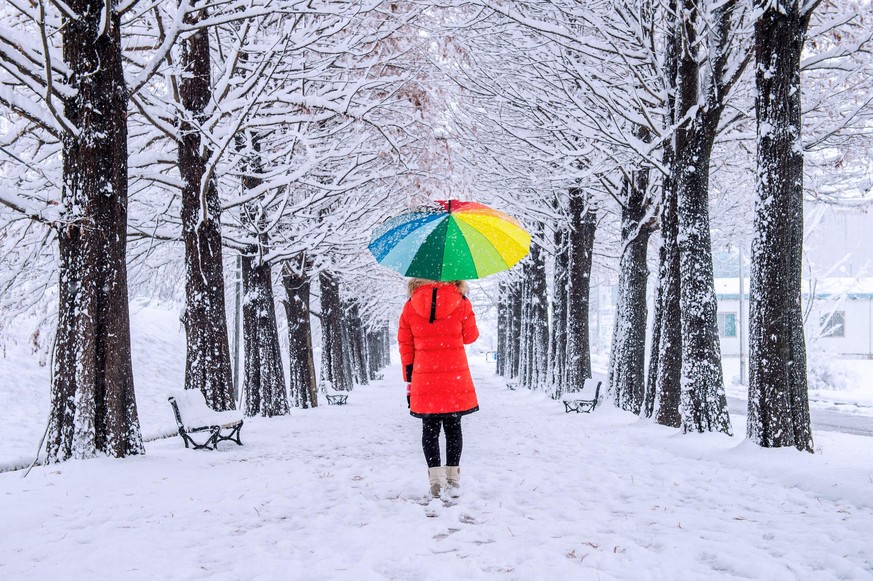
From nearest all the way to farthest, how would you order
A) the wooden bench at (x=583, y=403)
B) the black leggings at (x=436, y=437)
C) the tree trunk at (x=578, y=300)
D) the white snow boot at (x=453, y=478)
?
the black leggings at (x=436, y=437) < the white snow boot at (x=453, y=478) < the wooden bench at (x=583, y=403) < the tree trunk at (x=578, y=300)

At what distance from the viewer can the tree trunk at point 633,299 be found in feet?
41.1

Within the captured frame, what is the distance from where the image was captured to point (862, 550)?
3.62 m

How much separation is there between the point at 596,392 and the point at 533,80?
Answer: 6.65 m

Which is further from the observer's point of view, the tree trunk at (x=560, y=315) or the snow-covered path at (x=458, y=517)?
the tree trunk at (x=560, y=315)

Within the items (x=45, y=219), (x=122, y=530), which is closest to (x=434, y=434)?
(x=122, y=530)

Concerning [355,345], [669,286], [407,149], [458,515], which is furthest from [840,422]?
[355,345]

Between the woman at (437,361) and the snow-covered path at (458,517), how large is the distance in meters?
0.54

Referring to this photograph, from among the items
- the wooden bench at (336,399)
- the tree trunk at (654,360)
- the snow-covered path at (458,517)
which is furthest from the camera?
the wooden bench at (336,399)

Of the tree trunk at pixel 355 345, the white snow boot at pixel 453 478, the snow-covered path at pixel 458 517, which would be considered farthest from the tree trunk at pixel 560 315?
the tree trunk at pixel 355 345

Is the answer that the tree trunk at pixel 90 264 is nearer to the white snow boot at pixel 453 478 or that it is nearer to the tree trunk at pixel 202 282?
the tree trunk at pixel 202 282

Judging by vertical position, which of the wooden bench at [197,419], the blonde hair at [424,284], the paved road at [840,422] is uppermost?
the blonde hair at [424,284]

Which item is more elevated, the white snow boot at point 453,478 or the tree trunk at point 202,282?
the tree trunk at point 202,282

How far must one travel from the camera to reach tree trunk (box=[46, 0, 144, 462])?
6699 millimetres

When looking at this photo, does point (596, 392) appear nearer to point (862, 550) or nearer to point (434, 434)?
point (434, 434)
